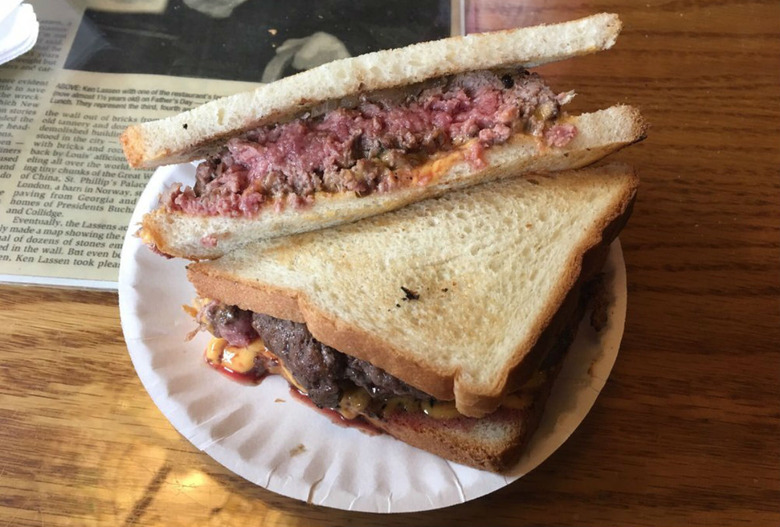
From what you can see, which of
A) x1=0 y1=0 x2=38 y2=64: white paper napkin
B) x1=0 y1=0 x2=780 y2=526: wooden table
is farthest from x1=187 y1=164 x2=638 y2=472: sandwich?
x1=0 y1=0 x2=38 y2=64: white paper napkin

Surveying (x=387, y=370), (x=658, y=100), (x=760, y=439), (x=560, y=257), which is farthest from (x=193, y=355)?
(x=658, y=100)

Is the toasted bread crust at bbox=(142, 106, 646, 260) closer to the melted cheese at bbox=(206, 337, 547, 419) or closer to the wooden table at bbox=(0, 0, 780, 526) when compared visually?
the melted cheese at bbox=(206, 337, 547, 419)

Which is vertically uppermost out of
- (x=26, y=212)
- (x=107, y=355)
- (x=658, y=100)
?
(x=658, y=100)

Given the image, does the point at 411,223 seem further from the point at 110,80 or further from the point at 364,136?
the point at 110,80

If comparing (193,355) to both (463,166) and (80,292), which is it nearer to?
(80,292)

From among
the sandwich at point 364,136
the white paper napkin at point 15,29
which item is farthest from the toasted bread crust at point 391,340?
the white paper napkin at point 15,29

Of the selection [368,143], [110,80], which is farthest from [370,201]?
[110,80]
